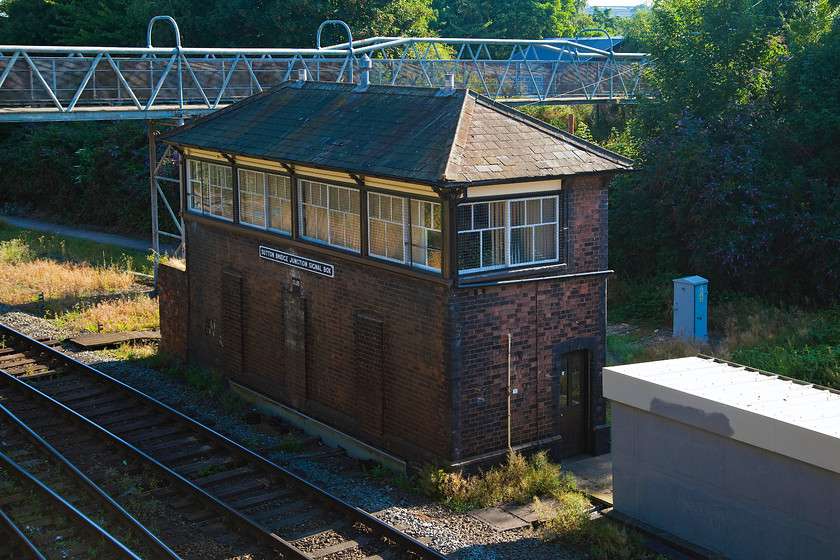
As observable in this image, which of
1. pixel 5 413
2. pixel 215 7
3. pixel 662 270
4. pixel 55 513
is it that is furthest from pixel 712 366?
pixel 215 7

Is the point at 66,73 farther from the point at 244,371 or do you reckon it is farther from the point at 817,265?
the point at 817,265

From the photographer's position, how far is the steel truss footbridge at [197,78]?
850 inches

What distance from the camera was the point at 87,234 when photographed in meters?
37.9

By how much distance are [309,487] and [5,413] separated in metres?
6.11

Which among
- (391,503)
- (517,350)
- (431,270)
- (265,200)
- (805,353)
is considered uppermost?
(265,200)

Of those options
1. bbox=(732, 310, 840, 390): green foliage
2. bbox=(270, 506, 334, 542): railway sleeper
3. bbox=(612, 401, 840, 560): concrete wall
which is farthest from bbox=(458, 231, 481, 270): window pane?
bbox=(732, 310, 840, 390): green foliage

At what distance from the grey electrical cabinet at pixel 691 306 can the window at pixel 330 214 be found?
8.49 meters

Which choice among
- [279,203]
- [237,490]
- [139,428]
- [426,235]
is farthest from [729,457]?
[139,428]

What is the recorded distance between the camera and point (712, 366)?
39.5 feet

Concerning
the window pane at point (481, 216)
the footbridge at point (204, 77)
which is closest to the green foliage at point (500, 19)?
the footbridge at point (204, 77)

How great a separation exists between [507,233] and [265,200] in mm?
5135

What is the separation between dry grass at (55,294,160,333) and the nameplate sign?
23.1ft

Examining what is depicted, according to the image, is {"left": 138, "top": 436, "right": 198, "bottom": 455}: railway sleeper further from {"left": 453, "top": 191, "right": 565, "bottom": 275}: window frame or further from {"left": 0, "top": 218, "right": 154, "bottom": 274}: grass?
{"left": 0, "top": 218, "right": 154, "bottom": 274}: grass

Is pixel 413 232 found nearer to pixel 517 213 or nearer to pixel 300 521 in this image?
pixel 517 213
